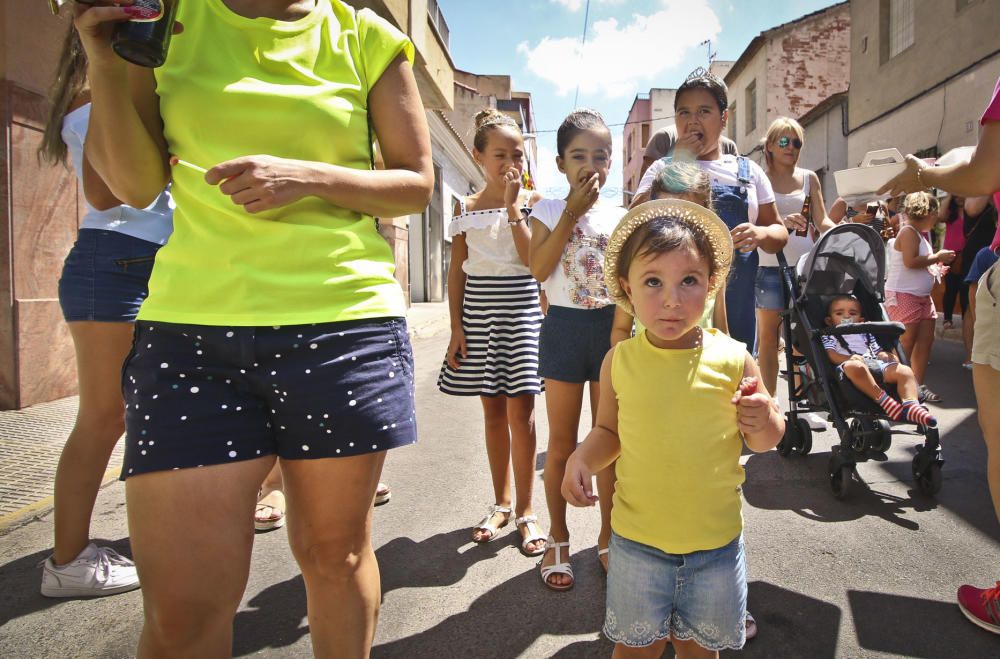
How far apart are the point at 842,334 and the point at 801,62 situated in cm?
2134

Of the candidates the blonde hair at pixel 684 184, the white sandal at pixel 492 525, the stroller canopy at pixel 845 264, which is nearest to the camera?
the blonde hair at pixel 684 184

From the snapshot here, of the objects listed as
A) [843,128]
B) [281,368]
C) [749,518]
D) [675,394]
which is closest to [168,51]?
[281,368]

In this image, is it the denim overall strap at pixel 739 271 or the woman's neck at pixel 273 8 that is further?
the denim overall strap at pixel 739 271

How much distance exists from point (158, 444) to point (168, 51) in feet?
2.76

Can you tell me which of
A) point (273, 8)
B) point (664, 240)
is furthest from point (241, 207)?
point (664, 240)

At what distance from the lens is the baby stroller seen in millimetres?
3469

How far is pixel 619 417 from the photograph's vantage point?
5.80ft

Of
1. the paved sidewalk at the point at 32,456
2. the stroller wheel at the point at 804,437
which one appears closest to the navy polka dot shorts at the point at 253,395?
the paved sidewalk at the point at 32,456

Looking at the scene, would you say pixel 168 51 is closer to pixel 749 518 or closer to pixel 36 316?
pixel 749 518

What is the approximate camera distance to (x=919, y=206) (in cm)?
590

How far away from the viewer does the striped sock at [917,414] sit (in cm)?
340

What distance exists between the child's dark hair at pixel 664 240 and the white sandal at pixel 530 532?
165cm

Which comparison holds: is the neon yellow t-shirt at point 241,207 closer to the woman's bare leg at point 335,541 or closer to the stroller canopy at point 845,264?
the woman's bare leg at point 335,541

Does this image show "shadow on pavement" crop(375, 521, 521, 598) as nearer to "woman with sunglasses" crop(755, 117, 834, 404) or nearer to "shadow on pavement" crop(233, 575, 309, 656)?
"shadow on pavement" crop(233, 575, 309, 656)
